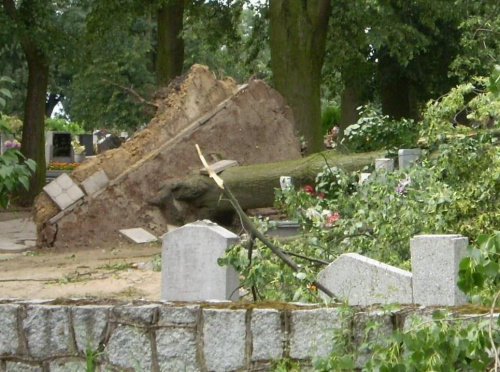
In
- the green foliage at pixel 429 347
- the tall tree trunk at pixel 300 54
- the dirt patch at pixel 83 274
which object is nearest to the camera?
the green foliage at pixel 429 347

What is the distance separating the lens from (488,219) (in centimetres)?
780

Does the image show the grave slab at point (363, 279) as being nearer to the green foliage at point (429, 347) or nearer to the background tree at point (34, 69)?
the green foliage at point (429, 347)

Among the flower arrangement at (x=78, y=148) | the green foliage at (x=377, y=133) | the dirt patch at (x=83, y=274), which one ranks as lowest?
the dirt patch at (x=83, y=274)

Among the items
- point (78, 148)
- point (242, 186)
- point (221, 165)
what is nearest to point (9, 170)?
point (242, 186)

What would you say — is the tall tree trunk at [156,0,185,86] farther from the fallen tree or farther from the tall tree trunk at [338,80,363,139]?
the tall tree trunk at [338,80,363,139]

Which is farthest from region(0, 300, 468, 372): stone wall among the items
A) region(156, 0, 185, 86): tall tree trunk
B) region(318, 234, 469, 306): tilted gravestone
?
region(156, 0, 185, 86): tall tree trunk

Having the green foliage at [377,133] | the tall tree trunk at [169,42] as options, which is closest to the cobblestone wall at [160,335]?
the green foliage at [377,133]

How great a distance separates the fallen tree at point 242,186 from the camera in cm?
1340

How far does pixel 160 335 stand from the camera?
517 centimetres

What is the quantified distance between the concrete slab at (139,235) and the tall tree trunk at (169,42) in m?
7.91

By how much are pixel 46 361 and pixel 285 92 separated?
1354 centimetres

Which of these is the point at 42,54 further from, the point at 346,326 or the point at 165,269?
the point at 346,326

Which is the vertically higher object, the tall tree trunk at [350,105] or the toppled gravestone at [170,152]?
the tall tree trunk at [350,105]

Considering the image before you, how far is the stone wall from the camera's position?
4.85m
